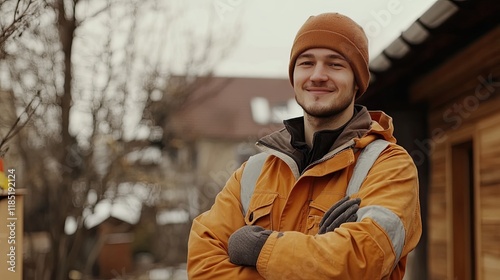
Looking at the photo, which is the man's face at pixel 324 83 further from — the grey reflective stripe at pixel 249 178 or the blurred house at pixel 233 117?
the blurred house at pixel 233 117

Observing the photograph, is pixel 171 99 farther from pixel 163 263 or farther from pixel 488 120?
pixel 163 263

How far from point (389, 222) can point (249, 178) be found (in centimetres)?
58

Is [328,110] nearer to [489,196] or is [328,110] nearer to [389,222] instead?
[389,222]

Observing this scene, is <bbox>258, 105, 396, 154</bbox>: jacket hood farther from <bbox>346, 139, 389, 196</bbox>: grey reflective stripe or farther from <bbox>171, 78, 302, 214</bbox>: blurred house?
<bbox>171, 78, 302, 214</bbox>: blurred house

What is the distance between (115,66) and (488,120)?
5.45 metres

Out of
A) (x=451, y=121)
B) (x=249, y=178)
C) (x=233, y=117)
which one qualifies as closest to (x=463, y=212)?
(x=451, y=121)

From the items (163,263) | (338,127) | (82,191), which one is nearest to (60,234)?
(82,191)

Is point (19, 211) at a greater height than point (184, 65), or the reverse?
point (184, 65)

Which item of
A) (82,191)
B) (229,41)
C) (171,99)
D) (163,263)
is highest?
(229,41)

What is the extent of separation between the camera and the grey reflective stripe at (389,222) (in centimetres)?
237

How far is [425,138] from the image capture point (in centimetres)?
769

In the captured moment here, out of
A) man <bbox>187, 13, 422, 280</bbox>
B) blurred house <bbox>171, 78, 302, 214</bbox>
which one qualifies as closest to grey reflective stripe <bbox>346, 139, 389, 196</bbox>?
man <bbox>187, 13, 422, 280</bbox>

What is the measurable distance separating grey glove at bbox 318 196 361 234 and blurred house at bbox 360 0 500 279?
229cm

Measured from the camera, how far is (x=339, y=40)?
2693mm
